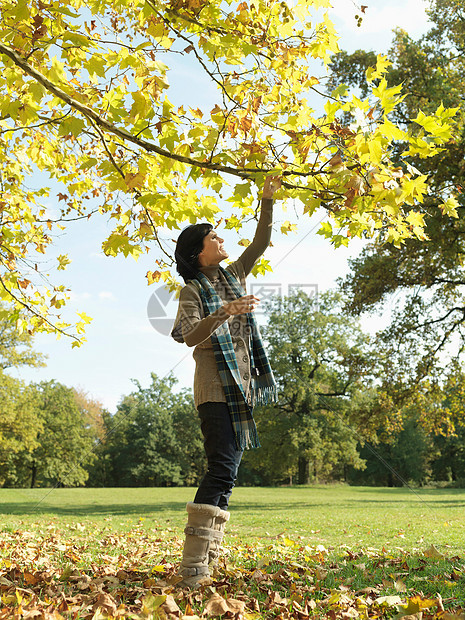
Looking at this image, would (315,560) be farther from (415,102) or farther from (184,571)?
(415,102)

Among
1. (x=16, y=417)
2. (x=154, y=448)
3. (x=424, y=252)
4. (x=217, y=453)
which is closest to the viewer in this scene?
(x=217, y=453)

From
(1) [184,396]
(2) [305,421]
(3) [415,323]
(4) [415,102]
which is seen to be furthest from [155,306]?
(1) [184,396]

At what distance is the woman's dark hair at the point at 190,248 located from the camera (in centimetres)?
330

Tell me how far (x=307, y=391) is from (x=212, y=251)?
24527 mm

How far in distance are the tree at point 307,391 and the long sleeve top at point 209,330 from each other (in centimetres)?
2093

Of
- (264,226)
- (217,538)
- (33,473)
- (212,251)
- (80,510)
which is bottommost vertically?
(33,473)

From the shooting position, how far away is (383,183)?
2752mm

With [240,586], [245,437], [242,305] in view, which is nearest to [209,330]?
[242,305]

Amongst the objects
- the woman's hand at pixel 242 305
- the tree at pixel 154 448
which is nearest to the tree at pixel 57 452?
the tree at pixel 154 448

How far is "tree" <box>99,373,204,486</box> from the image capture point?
124 feet

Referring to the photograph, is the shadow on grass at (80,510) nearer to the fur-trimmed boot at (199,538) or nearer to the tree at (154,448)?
the fur-trimmed boot at (199,538)

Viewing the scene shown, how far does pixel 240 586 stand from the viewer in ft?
9.04

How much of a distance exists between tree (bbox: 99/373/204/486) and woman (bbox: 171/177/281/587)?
35.2m

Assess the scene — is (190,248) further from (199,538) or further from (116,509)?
(116,509)
